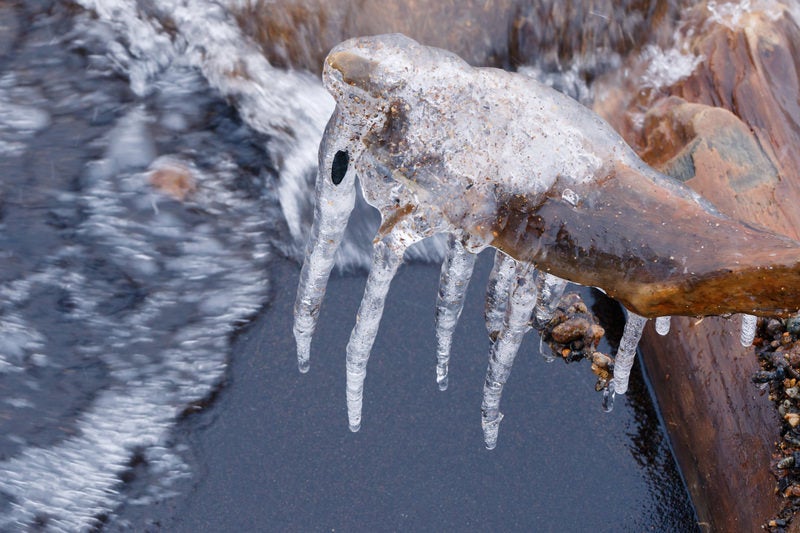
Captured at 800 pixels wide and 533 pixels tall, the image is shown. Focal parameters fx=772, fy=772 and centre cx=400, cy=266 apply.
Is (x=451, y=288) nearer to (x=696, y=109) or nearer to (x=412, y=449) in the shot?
(x=412, y=449)

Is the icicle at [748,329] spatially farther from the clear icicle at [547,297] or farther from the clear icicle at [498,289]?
the clear icicle at [498,289]

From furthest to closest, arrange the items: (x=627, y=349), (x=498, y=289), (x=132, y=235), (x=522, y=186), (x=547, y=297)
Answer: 1. (x=132, y=235)
2. (x=547, y=297)
3. (x=498, y=289)
4. (x=627, y=349)
5. (x=522, y=186)

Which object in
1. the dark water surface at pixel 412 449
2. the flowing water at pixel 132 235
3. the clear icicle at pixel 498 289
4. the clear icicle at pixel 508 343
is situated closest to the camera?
the clear icicle at pixel 508 343

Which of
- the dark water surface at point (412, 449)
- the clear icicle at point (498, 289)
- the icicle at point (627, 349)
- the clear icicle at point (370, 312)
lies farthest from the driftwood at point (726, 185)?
the clear icicle at point (370, 312)

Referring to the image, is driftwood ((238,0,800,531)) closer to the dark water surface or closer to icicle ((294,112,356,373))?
the dark water surface

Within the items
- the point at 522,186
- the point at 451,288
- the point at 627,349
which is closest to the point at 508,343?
the point at 451,288

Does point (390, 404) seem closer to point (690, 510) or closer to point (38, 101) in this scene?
point (690, 510)

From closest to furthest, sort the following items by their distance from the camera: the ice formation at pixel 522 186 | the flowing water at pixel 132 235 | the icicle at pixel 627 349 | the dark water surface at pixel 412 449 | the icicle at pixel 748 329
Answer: the ice formation at pixel 522 186
the icicle at pixel 627 349
the icicle at pixel 748 329
the dark water surface at pixel 412 449
the flowing water at pixel 132 235

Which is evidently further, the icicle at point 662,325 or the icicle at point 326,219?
the icicle at point 662,325

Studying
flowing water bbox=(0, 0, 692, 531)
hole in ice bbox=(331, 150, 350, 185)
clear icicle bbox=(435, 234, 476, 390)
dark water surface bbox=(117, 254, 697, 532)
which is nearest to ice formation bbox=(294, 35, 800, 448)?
hole in ice bbox=(331, 150, 350, 185)
